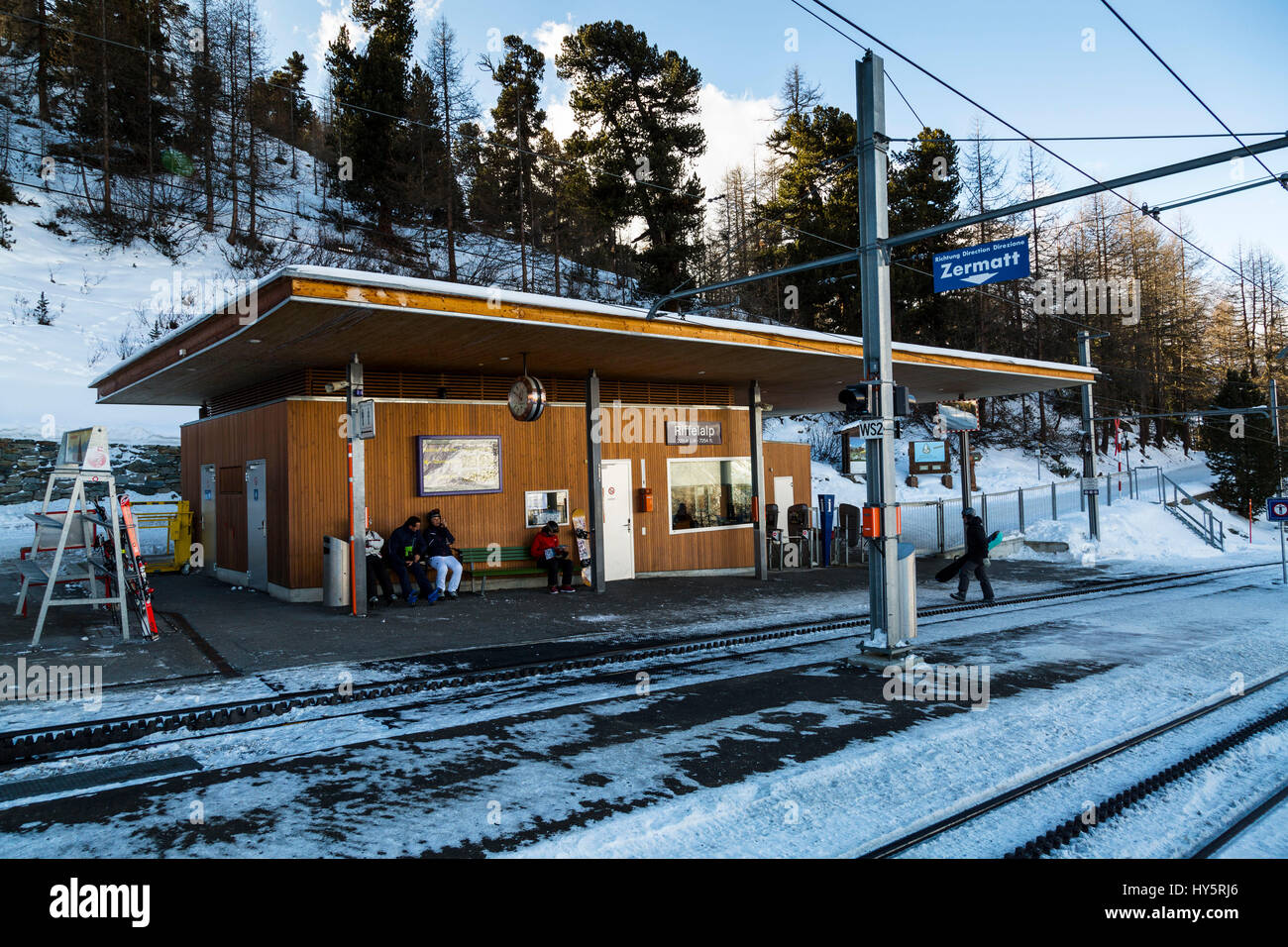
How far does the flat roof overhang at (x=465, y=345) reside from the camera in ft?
32.1

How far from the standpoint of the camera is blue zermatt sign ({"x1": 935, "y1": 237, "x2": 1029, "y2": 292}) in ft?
27.9

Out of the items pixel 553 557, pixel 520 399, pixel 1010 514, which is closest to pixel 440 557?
pixel 553 557

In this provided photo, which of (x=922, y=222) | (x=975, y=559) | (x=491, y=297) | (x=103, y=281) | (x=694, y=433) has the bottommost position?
(x=975, y=559)

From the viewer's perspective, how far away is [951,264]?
29.7 ft

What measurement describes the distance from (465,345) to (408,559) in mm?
3749

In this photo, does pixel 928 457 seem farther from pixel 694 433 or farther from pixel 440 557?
pixel 440 557

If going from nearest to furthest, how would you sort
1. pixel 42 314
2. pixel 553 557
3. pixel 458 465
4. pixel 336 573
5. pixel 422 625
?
pixel 422 625 < pixel 336 573 < pixel 458 465 < pixel 553 557 < pixel 42 314

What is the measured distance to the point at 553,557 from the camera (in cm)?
1484

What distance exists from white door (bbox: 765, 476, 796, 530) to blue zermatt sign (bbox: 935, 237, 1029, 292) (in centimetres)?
1144

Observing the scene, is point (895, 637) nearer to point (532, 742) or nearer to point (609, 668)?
point (609, 668)

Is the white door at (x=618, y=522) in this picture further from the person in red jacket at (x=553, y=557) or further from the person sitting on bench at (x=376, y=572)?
the person sitting on bench at (x=376, y=572)

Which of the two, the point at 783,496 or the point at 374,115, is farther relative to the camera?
the point at 374,115
